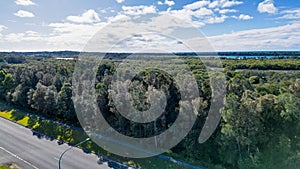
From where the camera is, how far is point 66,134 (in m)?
27.2

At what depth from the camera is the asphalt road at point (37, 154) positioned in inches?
823

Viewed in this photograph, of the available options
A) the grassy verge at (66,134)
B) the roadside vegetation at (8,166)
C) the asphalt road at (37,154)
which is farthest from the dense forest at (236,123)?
the roadside vegetation at (8,166)

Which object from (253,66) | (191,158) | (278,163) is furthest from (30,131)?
(253,66)

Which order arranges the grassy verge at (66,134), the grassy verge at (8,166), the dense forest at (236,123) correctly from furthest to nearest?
the grassy verge at (8,166) < the grassy verge at (66,134) < the dense forest at (236,123)

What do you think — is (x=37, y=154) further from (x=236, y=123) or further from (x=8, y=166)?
(x=236, y=123)

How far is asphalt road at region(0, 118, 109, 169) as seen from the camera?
20.9 meters

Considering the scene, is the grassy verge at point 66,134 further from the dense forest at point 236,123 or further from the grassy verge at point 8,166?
the grassy verge at point 8,166

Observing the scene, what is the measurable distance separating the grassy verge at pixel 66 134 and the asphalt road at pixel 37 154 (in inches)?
39.1

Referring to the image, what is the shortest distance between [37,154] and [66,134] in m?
4.53

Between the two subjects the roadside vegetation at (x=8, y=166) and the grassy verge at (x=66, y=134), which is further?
the roadside vegetation at (x=8, y=166)

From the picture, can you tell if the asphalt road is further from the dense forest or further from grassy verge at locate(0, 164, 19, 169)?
the dense forest

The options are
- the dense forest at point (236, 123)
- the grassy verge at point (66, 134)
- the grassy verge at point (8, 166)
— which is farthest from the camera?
the grassy verge at point (8, 166)

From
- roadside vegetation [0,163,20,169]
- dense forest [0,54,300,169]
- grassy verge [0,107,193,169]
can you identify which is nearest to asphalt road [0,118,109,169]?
roadside vegetation [0,163,20,169]

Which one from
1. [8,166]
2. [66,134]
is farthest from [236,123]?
[8,166]
